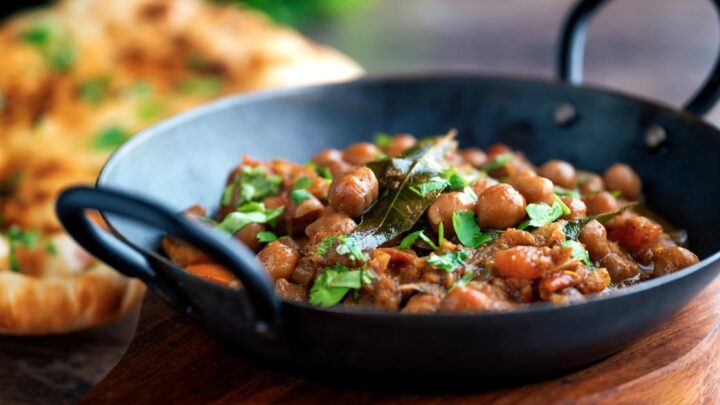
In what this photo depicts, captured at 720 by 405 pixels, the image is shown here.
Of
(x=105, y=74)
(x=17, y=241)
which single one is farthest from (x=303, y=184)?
(x=105, y=74)

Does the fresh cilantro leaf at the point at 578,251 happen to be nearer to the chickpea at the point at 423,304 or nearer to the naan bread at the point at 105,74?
the chickpea at the point at 423,304

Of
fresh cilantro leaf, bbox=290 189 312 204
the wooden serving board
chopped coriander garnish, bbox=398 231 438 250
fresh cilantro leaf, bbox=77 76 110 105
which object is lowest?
the wooden serving board

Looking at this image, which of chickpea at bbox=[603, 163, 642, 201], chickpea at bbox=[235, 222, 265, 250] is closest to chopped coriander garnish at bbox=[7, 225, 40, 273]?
chickpea at bbox=[235, 222, 265, 250]

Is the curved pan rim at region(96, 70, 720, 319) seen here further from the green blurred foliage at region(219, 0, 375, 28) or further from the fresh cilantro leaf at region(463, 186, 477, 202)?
the green blurred foliage at region(219, 0, 375, 28)

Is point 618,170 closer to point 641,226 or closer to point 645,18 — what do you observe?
point 641,226

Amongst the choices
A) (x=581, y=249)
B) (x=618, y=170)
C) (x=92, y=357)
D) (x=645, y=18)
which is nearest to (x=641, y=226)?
(x=581, y=249)

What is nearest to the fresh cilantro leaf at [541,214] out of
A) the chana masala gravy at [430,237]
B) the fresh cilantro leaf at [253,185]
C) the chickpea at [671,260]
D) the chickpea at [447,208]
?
the chana masala gravy at [430,237]
